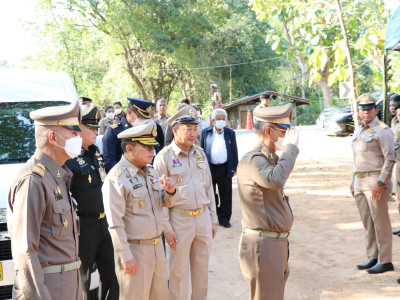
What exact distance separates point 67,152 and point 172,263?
2.19m

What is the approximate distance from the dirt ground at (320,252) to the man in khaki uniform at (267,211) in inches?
79.6

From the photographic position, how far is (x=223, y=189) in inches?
344

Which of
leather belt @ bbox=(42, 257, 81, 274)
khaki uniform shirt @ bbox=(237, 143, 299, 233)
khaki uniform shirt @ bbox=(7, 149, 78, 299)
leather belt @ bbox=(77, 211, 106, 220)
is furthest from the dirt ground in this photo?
khaki uniform shirt @ bbox=(7, 149, 78, 299)

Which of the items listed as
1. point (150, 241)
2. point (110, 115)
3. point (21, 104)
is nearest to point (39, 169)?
point (150, 241)

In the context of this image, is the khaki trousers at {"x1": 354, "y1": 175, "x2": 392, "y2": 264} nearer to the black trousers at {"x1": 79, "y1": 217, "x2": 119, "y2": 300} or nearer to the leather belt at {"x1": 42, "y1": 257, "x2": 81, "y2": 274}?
the black trousers at {"x1": 79, "y1": 217, "x2": 119, "y2": 300}

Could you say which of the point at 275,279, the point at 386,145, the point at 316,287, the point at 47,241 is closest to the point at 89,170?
the point at 47,241

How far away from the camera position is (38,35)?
35.8 metres

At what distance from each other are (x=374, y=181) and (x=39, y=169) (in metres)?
4.65

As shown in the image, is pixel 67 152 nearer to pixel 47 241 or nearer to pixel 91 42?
pixel 47 241

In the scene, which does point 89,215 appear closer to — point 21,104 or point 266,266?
point 266,266

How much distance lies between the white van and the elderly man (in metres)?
2.99

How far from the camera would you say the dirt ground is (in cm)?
566

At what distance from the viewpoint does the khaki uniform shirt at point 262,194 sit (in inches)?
139

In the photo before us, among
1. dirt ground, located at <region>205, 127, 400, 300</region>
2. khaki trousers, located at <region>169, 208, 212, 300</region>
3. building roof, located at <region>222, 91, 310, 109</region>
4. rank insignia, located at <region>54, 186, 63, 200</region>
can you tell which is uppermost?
building roof, located at <region>222, 91, 310, 109</region>
